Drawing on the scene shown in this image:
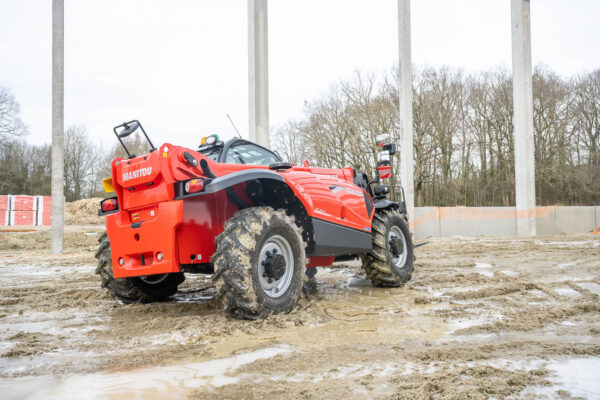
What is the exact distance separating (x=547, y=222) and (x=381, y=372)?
2216cm

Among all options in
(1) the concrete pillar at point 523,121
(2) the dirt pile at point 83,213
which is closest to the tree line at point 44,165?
(2) the dirt pile at point 83,213

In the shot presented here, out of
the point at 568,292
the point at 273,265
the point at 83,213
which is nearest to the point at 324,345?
the point at 273,265

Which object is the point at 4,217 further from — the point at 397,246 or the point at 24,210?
the point at 397,246

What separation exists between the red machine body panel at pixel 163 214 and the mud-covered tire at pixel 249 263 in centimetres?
41

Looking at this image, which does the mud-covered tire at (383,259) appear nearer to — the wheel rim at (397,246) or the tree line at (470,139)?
the wheel rim at (397,246)

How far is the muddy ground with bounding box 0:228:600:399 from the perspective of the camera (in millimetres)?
2475

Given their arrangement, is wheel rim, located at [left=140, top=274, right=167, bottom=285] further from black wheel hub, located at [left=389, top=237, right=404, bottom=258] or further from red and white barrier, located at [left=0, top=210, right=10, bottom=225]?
red and white barrier, located at [left=0, top=210, right=10, bottom=225]

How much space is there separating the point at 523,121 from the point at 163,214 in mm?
19998

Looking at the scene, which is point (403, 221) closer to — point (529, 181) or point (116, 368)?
point (116, 368)

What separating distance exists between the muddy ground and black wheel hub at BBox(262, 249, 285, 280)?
40cm

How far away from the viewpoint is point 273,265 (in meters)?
4.27

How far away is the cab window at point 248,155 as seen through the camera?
16.5 feet

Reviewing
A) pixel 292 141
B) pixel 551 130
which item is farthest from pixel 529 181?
pixel 292 141

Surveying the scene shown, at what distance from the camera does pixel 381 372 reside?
8.84 ft
